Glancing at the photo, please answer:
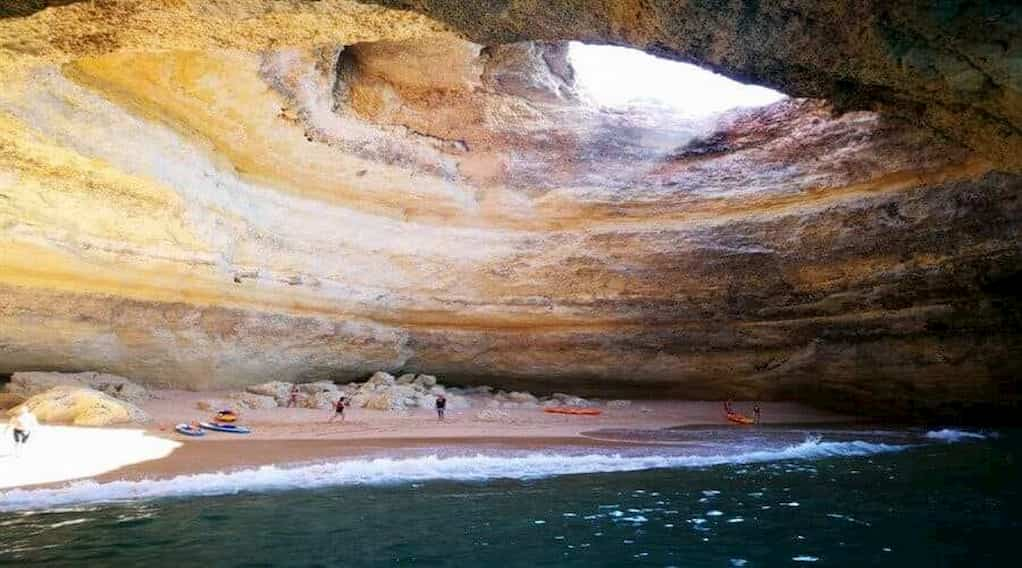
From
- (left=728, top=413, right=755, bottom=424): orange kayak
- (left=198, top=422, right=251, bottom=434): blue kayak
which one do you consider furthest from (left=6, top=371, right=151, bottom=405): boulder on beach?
(left=728, top=413, right=755, bottom=424): orange kayak

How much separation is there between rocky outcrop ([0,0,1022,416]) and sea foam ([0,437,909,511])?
4.66 meters

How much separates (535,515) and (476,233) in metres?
9.44

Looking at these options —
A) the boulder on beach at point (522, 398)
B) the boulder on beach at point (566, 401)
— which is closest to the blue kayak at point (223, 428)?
the boulder on beach at point (522, 398)

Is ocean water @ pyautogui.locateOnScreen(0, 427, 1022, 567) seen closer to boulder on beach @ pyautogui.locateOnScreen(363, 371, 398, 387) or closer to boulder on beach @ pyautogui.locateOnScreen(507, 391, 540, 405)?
boulder on beach @ pyautogui.locateOnScreen(363, 371, 398, 387)

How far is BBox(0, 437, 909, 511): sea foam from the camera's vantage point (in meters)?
7.59

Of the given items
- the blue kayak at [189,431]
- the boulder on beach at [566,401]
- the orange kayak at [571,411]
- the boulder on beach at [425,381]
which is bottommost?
the blue kayak at [189,431]

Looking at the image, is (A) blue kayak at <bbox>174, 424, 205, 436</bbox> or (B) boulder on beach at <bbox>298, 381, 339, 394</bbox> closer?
(A) blue kayak at <bbox>174, 424, 205, 436</bbox>

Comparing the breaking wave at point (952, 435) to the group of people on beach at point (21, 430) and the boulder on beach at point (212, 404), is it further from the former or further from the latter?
the group of people on beach at point (21, 430)

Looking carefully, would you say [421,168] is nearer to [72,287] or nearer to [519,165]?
[519,165]

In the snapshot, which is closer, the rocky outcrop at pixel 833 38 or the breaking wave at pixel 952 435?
the rocky outcrop at pixel 833 38

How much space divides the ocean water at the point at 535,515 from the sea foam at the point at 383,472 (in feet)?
0.13

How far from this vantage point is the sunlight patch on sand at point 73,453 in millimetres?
8633

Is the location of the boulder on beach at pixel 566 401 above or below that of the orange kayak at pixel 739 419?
above

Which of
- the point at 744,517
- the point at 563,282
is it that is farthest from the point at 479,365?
the point at 744,517
